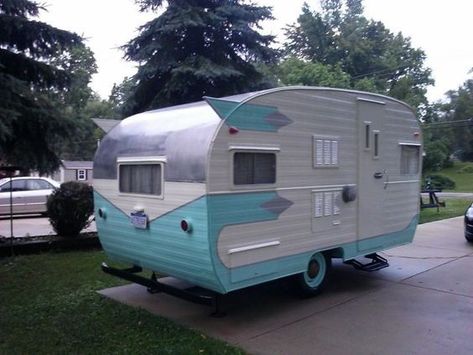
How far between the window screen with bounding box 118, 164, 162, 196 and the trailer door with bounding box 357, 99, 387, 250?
2.89m

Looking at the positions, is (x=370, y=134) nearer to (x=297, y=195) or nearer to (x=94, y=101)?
(x=297, y=195)

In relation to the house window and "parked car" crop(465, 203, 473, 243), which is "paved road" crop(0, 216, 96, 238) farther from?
the house window

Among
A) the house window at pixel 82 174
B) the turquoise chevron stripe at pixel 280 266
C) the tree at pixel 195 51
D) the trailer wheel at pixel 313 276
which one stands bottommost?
the trailer wheel at pixel 313 276

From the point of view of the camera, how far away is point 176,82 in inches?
474

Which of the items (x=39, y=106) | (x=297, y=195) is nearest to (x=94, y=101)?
(x=39, y=106)

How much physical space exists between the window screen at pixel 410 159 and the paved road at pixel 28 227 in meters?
7.32

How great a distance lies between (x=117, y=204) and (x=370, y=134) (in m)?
3.62

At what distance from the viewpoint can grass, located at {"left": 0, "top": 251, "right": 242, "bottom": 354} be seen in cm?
471

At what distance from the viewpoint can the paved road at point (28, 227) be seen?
485 inches

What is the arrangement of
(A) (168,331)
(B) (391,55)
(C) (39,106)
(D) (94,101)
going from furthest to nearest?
(D) (94,101) < (B) (391,55) < (C) (39,106) < (A) (168,331)

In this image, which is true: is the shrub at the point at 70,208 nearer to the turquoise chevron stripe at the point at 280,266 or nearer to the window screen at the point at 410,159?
the turquoise chevron stripe at the point at 280,266

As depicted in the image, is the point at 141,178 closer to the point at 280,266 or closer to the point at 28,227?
the point at 280,266

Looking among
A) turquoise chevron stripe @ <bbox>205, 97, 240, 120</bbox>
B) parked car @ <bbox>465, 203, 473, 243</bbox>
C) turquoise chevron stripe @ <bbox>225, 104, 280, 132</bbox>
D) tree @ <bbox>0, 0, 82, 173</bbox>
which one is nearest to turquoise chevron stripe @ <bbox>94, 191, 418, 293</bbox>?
turquoise chevron stripe @ <bbox>225, 104, 280, 132</bbox>

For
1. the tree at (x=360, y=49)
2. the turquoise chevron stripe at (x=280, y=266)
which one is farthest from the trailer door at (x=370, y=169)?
the tree at (x=360, y=49)
